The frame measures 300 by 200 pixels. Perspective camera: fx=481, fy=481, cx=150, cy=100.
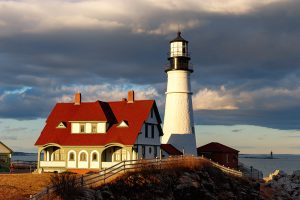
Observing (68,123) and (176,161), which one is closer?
(176,161)

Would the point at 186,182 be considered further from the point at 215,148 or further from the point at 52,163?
the point at 215,148

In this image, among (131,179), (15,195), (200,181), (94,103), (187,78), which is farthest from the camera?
(187,78)

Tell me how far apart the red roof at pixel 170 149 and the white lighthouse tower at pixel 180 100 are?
3.99 feet

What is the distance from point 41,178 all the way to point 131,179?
8.04 meters

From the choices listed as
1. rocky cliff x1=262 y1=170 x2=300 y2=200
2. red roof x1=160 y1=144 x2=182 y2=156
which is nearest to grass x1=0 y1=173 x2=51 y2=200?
red roof x1=160 y1=144 x2=182 y2=156

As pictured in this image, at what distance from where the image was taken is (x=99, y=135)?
4875cm

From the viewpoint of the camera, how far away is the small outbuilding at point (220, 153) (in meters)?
61.1

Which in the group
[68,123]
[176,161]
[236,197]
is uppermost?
[68,123]

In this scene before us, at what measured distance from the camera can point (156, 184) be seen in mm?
35812

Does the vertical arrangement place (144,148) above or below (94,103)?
below

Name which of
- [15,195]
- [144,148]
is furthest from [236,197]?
[15,195]

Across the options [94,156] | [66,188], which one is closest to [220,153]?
[94,156]

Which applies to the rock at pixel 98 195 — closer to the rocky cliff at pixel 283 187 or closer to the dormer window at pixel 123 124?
the dormer window at pixel 123 124

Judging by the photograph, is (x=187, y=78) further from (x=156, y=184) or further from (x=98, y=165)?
(x=156, y=184)
